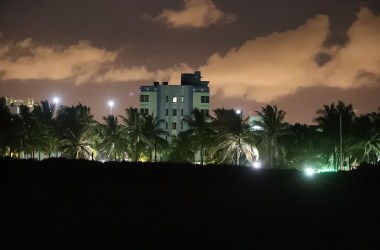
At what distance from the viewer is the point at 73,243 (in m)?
14.2

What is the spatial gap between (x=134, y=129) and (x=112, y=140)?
2.76m

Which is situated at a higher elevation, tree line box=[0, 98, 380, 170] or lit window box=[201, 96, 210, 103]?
lit window box=[201, 96, 210, 103]

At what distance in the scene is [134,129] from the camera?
6128 cm

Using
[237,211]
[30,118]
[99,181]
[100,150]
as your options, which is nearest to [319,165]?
[100,150]

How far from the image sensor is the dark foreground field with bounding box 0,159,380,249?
1491 cm

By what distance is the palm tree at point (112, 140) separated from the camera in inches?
2361

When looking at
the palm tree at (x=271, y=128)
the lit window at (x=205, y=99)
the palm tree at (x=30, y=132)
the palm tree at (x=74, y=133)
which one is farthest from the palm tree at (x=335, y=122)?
the lit window at (x=205, y=99)

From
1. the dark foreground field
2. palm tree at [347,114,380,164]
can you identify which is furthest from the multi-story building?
the dark foreground field

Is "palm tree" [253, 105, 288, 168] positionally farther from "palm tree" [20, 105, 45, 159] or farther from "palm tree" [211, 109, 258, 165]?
"palm tree" [20, 105, 45, 159]

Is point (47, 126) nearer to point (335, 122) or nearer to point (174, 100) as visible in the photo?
point (335, 122)

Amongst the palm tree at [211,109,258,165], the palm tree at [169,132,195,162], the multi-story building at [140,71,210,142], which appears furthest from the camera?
the multi-story building at [140,71,210,142]

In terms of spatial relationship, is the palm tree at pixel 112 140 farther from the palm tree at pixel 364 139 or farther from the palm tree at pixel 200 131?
the palm tree at pixel 364 139

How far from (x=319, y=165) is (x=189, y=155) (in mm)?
14584

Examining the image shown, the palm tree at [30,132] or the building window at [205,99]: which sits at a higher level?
the building window at [205,99]
